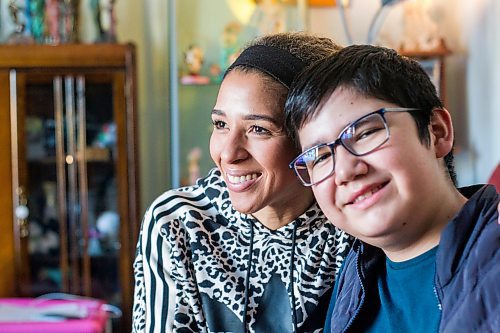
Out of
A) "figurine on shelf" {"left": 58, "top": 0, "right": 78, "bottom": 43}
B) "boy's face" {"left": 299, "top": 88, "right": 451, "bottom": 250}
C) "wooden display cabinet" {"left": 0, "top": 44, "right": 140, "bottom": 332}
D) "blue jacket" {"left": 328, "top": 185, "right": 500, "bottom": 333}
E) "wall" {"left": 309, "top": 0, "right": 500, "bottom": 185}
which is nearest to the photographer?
"blue jacket" {"left": 328, "top": 185, "right": 500, "bottom": 333}

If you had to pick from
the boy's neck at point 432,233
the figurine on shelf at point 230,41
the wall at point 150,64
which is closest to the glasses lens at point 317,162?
the boy's neck at point 432,233

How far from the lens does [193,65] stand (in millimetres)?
3295

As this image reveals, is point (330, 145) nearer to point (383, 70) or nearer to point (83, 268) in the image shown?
point (383, 70)

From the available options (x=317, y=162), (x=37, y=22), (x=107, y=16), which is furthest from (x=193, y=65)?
(x=317, y=162)

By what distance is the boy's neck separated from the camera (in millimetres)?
987

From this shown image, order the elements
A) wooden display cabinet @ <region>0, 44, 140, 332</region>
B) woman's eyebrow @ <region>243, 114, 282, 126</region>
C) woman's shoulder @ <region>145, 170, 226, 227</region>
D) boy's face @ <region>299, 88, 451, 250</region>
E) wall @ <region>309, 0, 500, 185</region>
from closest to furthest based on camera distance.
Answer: boy's face @ <region>299, 88, 451, 250</region> < woman's eyebrow @ <region>243, 114, 282, 126</region> < woman's shoulder @ <region>145, 170, 226, 227</region> < wall @ <region>309, 0, 500, 185</region> < wooden display cabinet @ <region>0, 44, 140, 332</region>

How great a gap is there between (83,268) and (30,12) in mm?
1116

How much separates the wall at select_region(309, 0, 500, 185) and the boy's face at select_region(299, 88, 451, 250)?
1.96 m

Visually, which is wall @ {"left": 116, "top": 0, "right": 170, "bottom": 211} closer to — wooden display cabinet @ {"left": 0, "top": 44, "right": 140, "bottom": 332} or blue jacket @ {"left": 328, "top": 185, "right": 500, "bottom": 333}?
wooden display cabinet @ {"left": 0, "top": 44, "right": 140, "bottom": 332}

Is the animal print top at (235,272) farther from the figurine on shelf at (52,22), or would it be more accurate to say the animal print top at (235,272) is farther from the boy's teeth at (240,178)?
the figurine on shelf at (52,22)

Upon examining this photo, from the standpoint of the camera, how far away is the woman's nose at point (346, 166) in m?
0.94

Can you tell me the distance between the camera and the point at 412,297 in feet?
3.29

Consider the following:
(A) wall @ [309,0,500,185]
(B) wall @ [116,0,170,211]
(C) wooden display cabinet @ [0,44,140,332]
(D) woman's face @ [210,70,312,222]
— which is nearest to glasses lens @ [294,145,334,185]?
(D) woman's face @ [210,70,312,222]

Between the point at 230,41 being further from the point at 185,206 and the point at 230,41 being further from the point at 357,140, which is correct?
the point at 357,140
